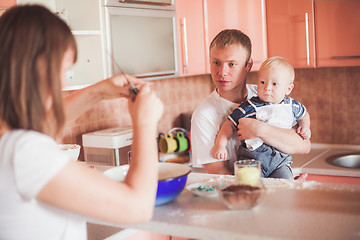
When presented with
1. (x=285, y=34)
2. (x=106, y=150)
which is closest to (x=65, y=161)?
(x=106, y=150)

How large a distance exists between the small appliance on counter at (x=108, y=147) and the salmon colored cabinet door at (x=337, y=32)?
56.6 inches

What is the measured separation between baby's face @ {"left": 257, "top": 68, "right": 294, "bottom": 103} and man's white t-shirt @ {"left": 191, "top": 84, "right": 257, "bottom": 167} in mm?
154

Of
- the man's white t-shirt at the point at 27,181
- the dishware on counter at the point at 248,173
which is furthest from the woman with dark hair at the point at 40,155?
the dishware on counter at the point at 248,173

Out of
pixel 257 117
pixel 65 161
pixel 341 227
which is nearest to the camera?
pixel 65 161

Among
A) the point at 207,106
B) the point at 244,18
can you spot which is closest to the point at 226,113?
the point at 207,106

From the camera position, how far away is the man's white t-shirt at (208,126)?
199 cm

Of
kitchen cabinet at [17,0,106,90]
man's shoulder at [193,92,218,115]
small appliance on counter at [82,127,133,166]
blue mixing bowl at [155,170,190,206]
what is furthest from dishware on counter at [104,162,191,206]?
small appliance on counter at [82,127,133,166]

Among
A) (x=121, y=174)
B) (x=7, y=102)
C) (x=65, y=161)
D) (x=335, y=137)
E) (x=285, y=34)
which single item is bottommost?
(x=335, y=137)

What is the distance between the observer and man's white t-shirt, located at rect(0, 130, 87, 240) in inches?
36.6

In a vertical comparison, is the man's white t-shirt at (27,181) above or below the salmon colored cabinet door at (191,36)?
below

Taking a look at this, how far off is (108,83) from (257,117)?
31.8 inches

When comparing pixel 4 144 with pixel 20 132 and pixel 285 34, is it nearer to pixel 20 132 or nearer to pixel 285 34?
pixel 20 132

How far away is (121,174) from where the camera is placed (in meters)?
1.48

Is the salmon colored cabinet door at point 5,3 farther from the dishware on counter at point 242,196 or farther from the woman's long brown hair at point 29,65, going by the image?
the dishware on counter at point 242,196
